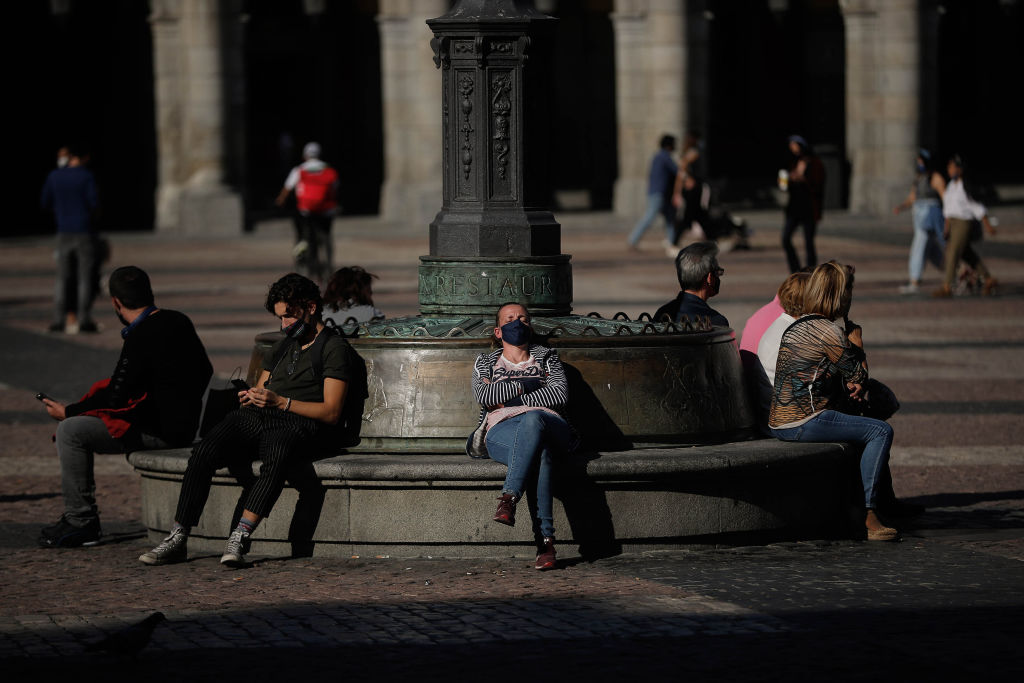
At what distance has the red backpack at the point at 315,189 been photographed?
21.9 m

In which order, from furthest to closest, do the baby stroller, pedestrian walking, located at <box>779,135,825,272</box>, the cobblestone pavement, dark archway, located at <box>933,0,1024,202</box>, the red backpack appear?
dark archway, located at <box>933,0,1024,202</box>
the baby stroller
the red backpack
pedestrian walking, located at <box>779,135,825,272</box>
the cobblestone pavement

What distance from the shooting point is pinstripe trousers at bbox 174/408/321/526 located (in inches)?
312

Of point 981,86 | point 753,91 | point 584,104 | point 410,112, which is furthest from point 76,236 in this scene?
point 981,86

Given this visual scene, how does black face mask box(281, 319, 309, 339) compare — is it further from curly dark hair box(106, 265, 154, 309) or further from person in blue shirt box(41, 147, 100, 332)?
person in blue shirt box(41, 147, 100, 332)

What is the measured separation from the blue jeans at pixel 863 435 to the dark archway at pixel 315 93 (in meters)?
29.2

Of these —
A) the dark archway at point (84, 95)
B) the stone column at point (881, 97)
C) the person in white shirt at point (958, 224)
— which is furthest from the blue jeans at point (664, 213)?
the dark archway at point (84, 95)

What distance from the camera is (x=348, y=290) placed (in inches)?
388

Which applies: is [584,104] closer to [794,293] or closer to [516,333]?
[794,293]

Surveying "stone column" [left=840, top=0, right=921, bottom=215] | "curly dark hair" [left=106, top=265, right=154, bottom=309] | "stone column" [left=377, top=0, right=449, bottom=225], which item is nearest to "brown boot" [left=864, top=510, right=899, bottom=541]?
"curly dark hair" [left=106, top=265, right=154, bottom=309]

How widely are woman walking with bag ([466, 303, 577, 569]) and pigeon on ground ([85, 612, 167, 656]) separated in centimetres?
188

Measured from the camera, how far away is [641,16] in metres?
32.2

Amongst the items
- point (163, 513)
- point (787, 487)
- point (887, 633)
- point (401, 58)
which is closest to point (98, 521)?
point (163, 513)

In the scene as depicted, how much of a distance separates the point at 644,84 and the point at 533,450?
25366 mm

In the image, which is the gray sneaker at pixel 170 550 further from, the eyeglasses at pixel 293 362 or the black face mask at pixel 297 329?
the black face mask at pixel 297 329
